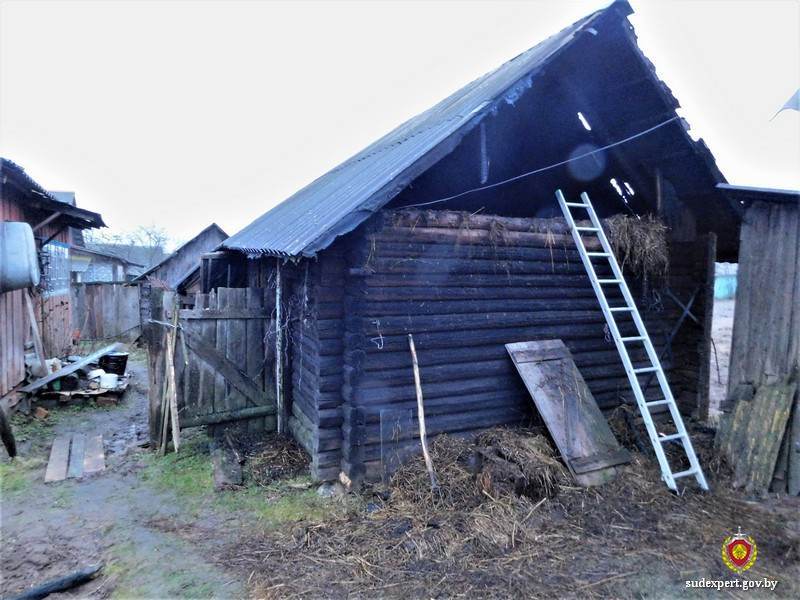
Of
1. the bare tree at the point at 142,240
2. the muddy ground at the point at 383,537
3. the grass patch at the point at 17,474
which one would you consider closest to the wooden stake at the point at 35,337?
the grass patch at the point at 17,474

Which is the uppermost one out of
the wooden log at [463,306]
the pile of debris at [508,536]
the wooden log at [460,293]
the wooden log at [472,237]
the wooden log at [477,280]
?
the wooden log at [472,237]

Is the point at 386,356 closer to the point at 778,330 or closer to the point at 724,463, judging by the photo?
the point at 724,463

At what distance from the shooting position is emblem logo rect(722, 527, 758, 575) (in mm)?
4039

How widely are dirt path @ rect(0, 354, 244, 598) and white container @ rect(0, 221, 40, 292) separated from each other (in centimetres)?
246

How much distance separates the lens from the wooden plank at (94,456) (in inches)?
243

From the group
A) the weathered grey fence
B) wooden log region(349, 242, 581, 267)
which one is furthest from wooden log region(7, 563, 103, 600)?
the weathered grey fence

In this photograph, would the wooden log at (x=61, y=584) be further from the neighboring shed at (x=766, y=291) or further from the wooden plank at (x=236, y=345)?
the neighboring shed at (x=766, y=291)

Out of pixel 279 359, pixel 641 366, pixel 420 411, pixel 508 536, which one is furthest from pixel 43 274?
pixel 641 366

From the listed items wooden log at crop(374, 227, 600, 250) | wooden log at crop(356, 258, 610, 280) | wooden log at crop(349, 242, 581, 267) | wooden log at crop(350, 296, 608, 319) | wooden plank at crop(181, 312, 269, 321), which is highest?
wooden log at crop(374, 227, 600, 250)

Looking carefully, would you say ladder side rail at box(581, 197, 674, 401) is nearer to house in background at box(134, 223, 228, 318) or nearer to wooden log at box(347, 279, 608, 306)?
wooden log at box(347, 279, 608, 306)

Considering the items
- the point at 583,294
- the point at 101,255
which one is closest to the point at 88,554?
the point at 583,294

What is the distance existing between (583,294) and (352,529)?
14.4 feet

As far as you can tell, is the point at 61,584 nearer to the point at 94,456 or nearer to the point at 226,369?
the point at 94,456

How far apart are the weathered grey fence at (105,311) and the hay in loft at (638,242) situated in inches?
683
